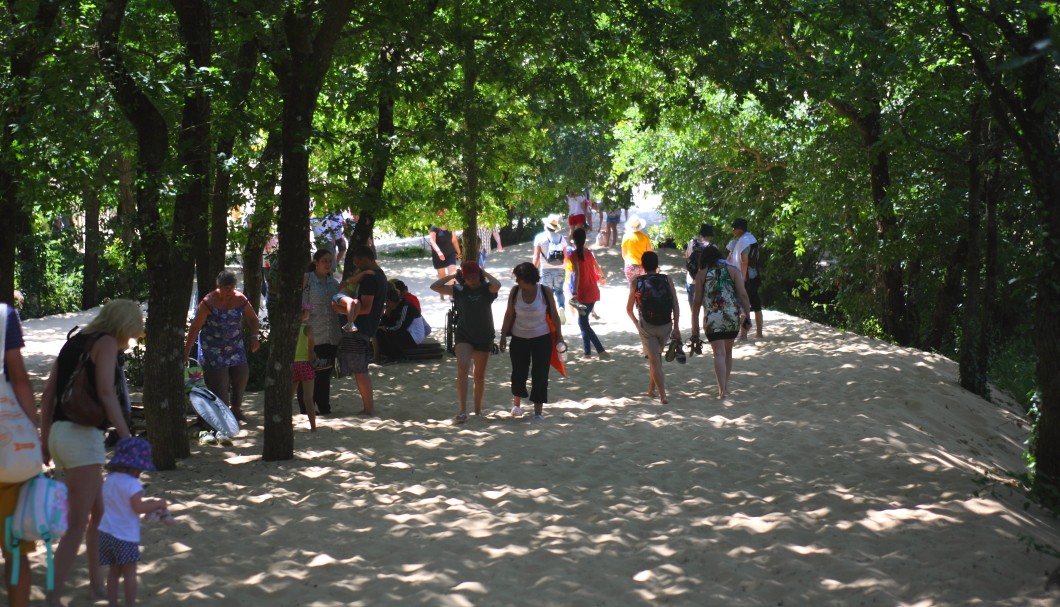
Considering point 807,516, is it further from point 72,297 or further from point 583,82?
point 72,297

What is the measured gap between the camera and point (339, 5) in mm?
9695

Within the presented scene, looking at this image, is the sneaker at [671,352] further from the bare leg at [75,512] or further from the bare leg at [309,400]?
the bare leg at [75,512]

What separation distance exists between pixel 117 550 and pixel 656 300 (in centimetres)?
753

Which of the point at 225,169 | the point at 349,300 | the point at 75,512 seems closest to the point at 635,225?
the point at 349,300

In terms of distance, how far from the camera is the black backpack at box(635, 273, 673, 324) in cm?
1260

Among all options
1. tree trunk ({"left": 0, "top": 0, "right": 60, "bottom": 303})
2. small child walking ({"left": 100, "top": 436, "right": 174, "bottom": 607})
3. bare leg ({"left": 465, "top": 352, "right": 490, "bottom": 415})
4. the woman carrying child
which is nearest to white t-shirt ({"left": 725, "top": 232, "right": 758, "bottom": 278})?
bare leg ({"left": 465, "top": 352, "right": 490, "bottom": 415})

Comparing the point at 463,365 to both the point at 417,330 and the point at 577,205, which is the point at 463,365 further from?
the point at 577,205

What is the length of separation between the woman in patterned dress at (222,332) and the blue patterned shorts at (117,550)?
4952mm

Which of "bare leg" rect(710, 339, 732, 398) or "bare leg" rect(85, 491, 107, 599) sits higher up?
"bare leg" rect(710, 339, 732, 398)

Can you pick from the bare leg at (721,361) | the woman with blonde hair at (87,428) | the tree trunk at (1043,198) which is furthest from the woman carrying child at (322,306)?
the tree trunk at (1043,198)

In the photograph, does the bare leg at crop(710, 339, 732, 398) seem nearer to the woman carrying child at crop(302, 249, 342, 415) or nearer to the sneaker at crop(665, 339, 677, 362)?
the sneaker at crop(665, 339, 677, 362)

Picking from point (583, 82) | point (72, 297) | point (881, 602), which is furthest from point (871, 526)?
point (72, 297)

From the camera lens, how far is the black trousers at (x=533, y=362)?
1190 cm

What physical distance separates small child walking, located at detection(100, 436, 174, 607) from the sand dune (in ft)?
1.57
